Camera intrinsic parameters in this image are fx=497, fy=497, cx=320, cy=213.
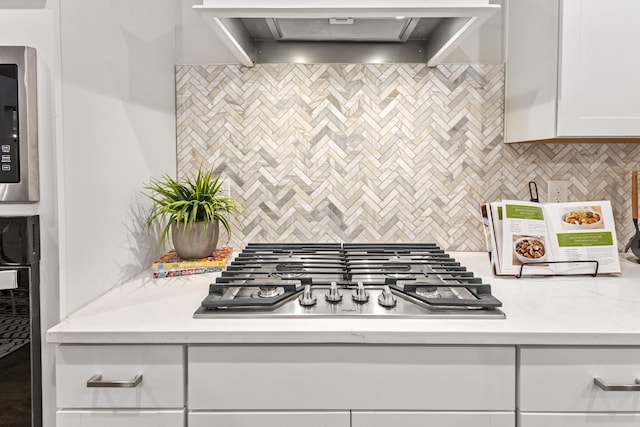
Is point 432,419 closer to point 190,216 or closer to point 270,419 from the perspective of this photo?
point 270,419

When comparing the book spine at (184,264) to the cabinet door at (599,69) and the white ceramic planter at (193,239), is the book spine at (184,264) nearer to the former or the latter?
the white ceramic planter at (193,239)

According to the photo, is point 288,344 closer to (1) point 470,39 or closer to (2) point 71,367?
(2) point 71,367

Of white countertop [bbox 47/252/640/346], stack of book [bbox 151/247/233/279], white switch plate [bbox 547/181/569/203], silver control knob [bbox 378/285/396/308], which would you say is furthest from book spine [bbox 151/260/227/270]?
white switch plate [bbox 547/181/569/203]

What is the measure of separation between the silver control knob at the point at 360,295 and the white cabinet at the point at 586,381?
1.21 ft

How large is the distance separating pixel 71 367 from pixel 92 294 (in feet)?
0.80

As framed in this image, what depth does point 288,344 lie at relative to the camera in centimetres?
107

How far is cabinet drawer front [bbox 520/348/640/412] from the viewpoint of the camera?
3.49ft

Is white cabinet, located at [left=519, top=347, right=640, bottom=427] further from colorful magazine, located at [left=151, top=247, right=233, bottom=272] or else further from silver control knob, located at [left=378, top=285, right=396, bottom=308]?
colorful magazine, located at [left=151, top=247, right=233, bottom=272]

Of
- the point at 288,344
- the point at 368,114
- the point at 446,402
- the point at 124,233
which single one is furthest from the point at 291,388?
the point at 368,114

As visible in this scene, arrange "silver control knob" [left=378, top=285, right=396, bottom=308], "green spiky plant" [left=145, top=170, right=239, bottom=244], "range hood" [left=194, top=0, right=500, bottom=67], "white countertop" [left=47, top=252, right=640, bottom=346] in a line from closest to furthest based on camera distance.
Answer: "white countertop" [left=47, top=252, right=640, bottom=346] → "silver control knob" [left=378, top=285, right=396, bottom=308] → "range hood" [left=194, top=0, right=500, bottom=67] → "green spiky plant" [left=145, top=170, right=239, bottom=244]

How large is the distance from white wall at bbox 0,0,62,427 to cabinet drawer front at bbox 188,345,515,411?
37 cm

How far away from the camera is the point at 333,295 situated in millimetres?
1205

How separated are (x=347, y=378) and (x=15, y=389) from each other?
0.76 m

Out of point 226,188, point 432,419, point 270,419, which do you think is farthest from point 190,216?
point 432,419
